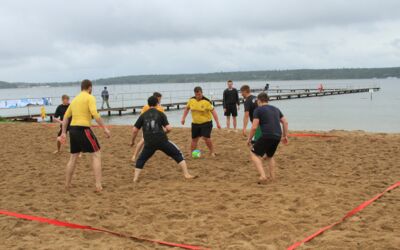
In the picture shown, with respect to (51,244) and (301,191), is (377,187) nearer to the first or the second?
(301,191)

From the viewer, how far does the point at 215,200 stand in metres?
6.30

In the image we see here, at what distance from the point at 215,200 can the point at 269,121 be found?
5.25 feet

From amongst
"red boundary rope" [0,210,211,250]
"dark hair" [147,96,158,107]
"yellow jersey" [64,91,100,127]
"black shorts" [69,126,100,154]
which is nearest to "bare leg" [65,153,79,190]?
"black shorts" [69,126,100,154]

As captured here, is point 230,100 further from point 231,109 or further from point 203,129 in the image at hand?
point 203,129

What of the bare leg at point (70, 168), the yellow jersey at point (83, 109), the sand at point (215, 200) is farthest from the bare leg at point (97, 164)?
the yellow jersey at point (83, 109)

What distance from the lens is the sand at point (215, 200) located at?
16.1 ft

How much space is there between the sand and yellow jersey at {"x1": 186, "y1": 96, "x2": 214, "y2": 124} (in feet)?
2.87

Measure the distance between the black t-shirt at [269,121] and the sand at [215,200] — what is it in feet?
2.66

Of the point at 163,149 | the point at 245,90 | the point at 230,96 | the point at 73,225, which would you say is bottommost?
the point at 73,225

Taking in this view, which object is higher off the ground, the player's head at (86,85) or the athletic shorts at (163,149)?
the player's head at (86,85)

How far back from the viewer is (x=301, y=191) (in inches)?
263

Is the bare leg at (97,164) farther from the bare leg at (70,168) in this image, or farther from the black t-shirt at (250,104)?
the black t-shirt at (250,104)

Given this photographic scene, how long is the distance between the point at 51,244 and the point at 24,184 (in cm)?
314

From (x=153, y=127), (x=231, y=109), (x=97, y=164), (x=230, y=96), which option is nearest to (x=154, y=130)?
(x=153, y=127)
